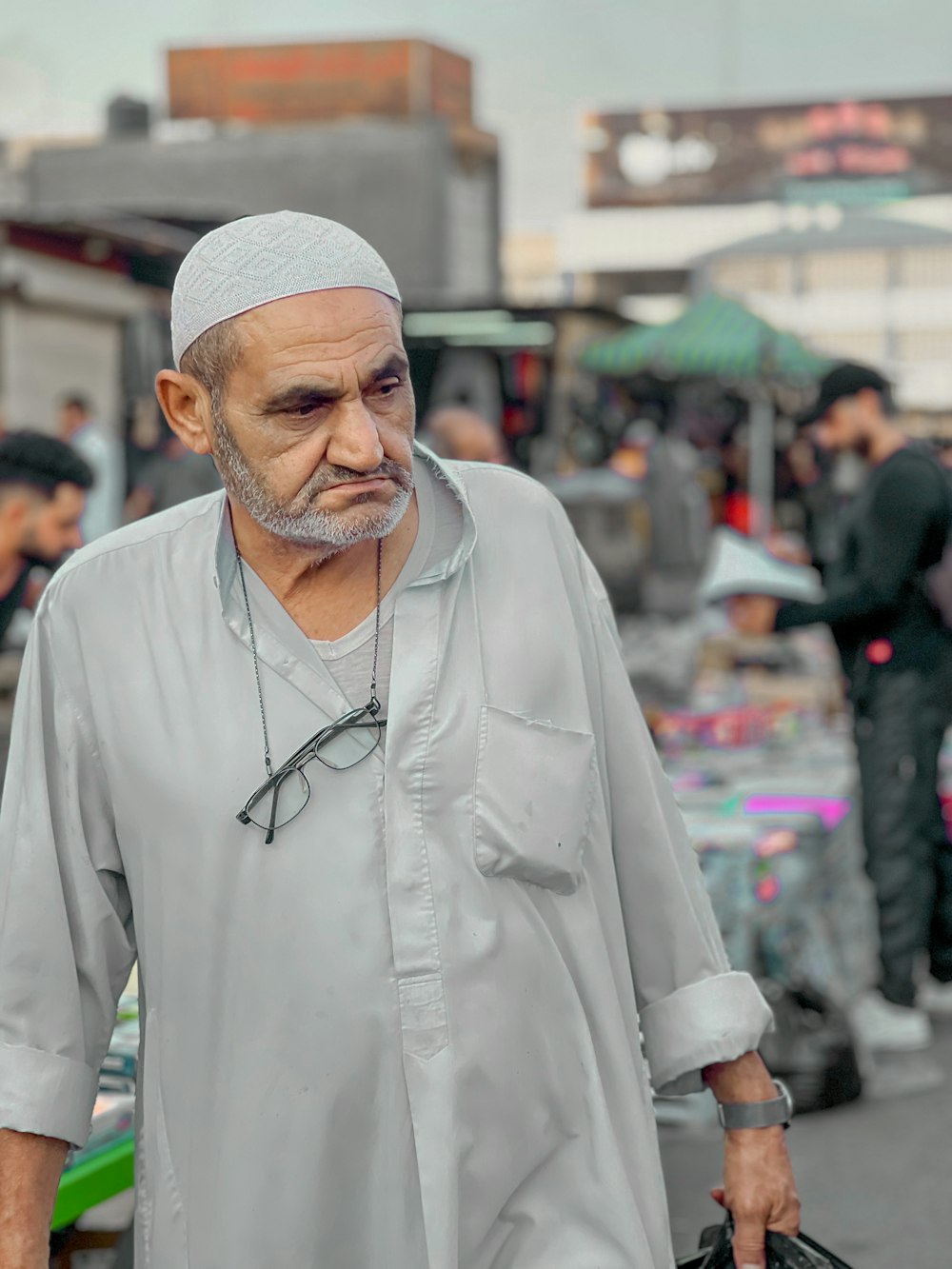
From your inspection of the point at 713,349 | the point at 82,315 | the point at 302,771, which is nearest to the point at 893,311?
the point at 713,349

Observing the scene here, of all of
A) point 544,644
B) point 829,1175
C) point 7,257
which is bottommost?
point 829,1175

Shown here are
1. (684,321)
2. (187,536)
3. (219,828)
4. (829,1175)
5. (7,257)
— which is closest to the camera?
(219,828)

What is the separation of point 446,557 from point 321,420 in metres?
0.22

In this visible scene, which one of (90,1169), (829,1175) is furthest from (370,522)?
(829,1175)

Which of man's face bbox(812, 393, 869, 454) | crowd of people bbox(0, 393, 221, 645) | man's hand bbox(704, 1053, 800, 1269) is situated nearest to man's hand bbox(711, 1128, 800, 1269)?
man's hand bbox(704, 1053, 800, 1269)

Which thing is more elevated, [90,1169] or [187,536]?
[187,536]

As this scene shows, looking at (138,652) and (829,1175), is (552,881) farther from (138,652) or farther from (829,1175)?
(829,1175)

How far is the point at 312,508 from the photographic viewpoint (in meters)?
1.95

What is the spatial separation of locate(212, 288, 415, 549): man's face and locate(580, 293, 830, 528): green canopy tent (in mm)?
13796

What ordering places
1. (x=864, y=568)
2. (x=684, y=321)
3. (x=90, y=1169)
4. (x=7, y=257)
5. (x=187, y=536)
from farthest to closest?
(x=684, y=321)
(x=7, y=257)
(x=864, y=568)
(x=90, y=1169)
(x=187, y=536)

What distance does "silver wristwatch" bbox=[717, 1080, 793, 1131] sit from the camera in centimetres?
209

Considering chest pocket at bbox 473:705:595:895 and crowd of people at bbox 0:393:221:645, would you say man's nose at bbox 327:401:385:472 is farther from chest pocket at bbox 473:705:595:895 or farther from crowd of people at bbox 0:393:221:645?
crowd of people at bbox 0:393:221:645

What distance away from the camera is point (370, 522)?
76.7 inches

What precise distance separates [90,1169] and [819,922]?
11.8 feet
